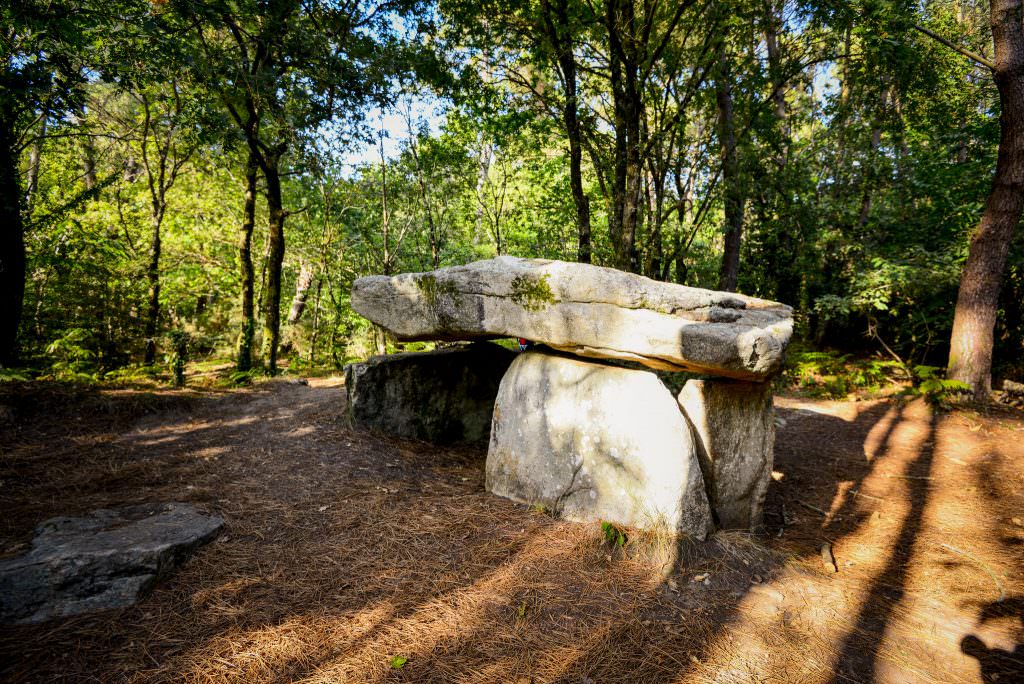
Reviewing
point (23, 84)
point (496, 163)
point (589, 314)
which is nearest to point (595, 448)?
point (589, 314)

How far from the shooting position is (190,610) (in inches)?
97.4

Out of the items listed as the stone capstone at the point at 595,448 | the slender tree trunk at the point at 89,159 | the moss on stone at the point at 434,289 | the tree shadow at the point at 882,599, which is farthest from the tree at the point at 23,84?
the tree shadow at the point at 882,599

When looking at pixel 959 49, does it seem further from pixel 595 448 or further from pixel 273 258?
pixel 273 258

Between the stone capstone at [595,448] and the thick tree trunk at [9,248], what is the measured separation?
6.33 metres

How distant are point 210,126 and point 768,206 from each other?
12.5m

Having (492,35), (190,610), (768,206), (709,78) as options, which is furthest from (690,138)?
(190,610)

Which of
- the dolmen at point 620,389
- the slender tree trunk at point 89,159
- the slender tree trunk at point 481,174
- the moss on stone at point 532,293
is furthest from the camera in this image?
the slender tree trunk at point 481,174

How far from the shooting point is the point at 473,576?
2.98m

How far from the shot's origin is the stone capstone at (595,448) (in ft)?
11.4

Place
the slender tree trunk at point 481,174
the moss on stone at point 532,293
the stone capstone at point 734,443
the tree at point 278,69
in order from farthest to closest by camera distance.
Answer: the slender tree trunk at point 481,174 → the tree at point 278,69 → the moss on stone at point 532,293 → the stone capstone at point 734,443

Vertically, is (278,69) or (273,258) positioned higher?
(278,69)

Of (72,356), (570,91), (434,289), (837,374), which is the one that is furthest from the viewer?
(837,374)

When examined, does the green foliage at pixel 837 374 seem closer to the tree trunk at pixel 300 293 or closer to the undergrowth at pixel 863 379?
the undergrowth at pixel 863 379

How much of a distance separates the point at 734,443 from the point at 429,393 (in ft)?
11.4
